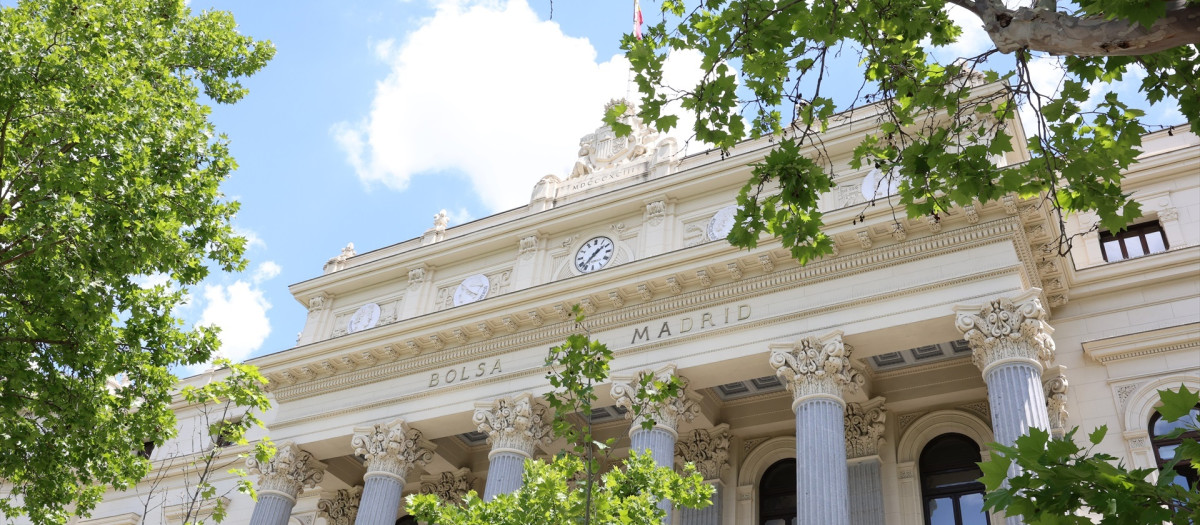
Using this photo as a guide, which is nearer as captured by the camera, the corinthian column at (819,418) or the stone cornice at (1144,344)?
the corinthian column at (819,418)

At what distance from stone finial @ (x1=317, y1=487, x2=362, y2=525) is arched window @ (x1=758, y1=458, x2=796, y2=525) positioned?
10918 mm

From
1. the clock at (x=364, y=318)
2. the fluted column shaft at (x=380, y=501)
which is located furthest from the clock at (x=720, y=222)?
the clock at (x=364, y=318)

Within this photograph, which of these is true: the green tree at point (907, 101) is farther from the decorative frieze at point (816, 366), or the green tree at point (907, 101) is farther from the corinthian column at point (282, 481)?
the corinthian column at point (282, 481)

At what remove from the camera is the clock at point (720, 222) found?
22.2 metres

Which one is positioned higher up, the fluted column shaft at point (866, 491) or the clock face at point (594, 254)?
the clock face at point (594, 254)

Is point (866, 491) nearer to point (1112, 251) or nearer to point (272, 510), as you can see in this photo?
point (1112, 251)

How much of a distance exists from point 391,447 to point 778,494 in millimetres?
8763

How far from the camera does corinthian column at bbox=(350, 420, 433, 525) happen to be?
2219 cm

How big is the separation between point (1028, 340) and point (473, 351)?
39.6ft

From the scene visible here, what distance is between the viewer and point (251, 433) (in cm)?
3120

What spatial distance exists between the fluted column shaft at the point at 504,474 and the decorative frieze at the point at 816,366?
581cm

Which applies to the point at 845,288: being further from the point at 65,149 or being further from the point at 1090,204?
the point at 65,149

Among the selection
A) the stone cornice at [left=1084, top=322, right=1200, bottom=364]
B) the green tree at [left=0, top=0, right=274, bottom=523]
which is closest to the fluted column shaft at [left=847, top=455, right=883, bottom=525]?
the stone cornice at [left=1084, top=322, right=1200, bottom=364]

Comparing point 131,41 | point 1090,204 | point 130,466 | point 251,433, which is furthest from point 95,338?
point 251,433
